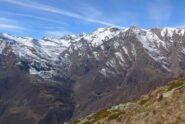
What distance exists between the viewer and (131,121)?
190 feet

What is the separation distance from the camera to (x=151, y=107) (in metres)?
58.5

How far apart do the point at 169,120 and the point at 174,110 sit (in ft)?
7.14

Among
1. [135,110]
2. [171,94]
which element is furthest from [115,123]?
[171,94]

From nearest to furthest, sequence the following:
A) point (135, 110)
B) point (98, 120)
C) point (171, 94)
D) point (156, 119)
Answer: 1. point (156, 119)
2. point (171, 94)
3. point (135, 110)
4. point (98, 120)

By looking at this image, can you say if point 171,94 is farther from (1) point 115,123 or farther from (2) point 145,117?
(1) point 115,123

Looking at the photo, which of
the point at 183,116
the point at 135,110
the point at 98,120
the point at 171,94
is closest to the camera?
the point at 183,116

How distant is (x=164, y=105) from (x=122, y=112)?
11.3 metres

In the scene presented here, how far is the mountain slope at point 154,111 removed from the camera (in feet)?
170

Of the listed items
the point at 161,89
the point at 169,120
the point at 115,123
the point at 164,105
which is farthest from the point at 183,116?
the point at 161,89

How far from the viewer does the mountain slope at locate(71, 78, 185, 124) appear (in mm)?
51781

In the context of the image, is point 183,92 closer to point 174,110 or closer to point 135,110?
point 174,110

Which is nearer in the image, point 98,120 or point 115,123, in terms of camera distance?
point 115,123

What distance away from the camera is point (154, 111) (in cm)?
5547

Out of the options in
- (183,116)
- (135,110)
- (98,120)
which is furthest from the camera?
(98,120)
